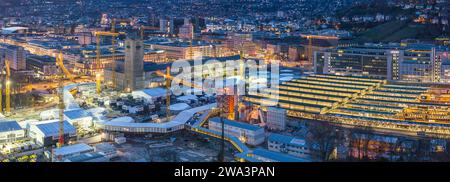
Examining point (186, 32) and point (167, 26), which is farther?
point (167, 26)

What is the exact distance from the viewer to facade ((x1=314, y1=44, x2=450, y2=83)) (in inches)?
369

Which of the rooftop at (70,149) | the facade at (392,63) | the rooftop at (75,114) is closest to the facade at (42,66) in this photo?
the rooftop at (75,114)

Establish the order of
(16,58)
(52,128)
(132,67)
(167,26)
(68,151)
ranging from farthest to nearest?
(167,26) < (16,58) < (132,67) < (52,128) < (68,151)

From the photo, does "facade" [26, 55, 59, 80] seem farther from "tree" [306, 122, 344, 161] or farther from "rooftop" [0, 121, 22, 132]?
"tree" [306, 122, 344, 161]

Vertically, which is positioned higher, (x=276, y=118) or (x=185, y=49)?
(x=185, y=49)

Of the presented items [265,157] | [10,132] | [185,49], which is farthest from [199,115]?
[185,49]

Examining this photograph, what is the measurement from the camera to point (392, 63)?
965 cm

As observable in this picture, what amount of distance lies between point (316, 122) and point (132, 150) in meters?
2.57

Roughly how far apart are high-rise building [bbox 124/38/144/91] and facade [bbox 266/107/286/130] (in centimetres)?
359

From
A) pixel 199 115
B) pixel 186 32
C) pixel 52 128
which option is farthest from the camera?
pixel 186 32

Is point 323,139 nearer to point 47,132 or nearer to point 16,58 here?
point 47,132

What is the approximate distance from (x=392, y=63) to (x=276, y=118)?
4340mm

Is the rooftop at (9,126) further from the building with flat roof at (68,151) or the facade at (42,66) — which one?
the facade at (42,66)
